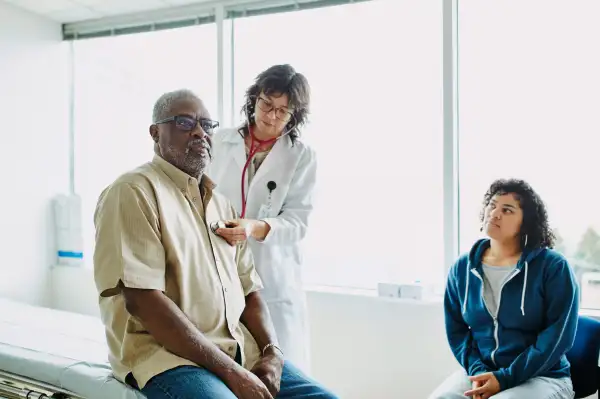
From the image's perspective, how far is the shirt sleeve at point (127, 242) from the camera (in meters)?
1.49

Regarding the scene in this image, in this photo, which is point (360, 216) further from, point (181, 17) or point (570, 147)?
point (181, 17)

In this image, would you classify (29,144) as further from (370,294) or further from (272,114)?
(370,294)

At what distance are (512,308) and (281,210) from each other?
0.91m

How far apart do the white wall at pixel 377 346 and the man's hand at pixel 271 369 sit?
1.01 meters

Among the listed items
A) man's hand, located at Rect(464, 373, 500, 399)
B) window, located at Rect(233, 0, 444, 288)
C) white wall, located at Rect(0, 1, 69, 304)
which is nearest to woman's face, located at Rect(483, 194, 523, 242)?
man's hand, located at Rect(464, 373, 500, 399)

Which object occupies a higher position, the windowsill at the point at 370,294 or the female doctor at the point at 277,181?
the female doctor at the point at 277,181

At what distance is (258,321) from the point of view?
185 cm

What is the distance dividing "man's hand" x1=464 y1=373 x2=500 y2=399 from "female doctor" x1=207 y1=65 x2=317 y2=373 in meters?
0.69

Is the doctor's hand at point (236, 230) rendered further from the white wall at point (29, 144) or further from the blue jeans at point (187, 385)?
the white wall at point (29, 144)

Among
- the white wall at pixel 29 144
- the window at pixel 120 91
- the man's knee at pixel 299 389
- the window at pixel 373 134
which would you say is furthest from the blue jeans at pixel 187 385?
the white wall at pixel 29 144

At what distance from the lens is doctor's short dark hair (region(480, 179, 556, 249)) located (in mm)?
1974

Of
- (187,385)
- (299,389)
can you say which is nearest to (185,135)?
(187,385)

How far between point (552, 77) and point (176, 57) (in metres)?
2.19

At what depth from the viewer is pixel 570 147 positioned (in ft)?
8.14
